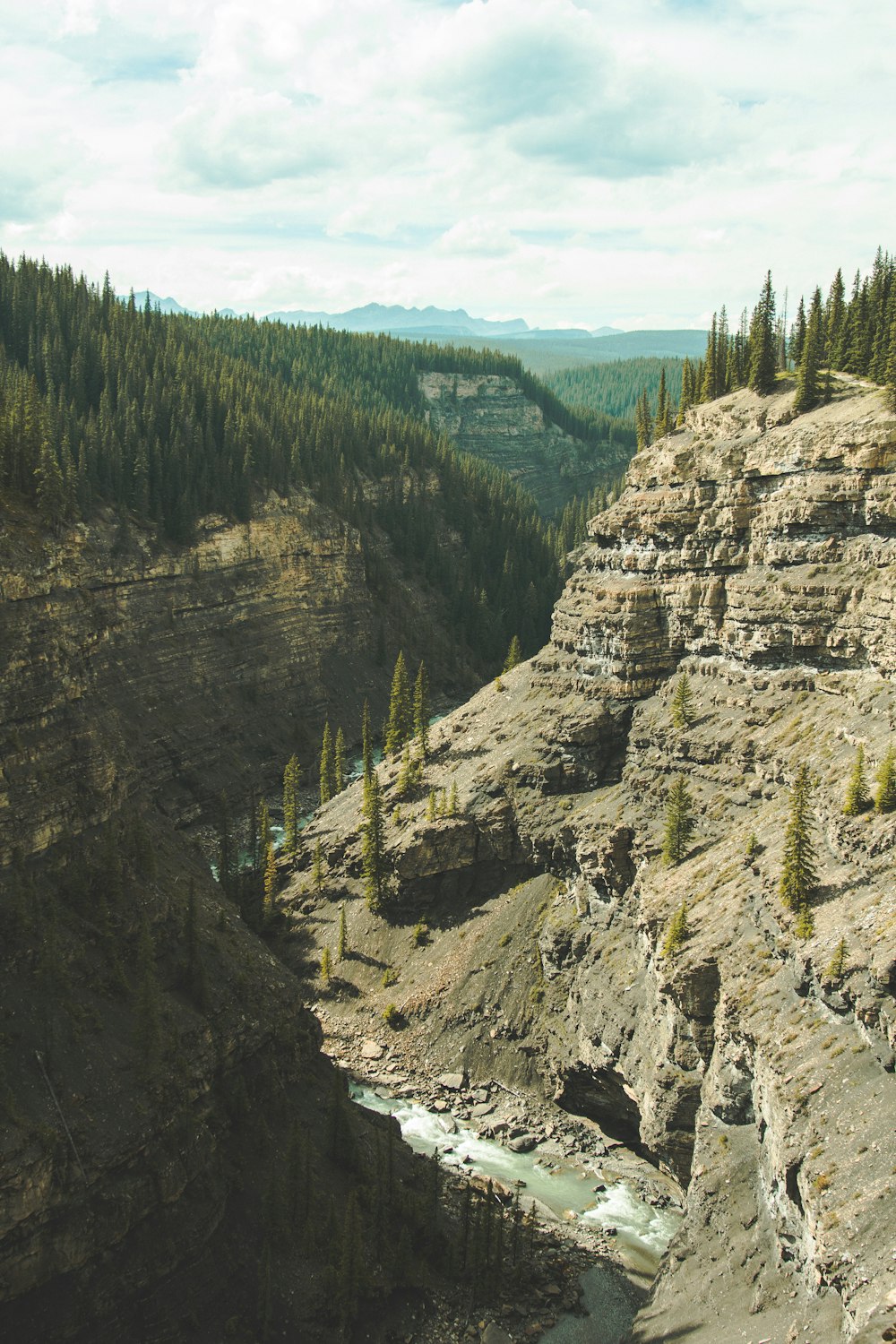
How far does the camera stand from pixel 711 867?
66.6 metres

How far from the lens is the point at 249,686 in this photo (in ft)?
454

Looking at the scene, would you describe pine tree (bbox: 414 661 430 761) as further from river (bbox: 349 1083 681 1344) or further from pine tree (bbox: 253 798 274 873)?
river (bbox: 349 1083 681 1344)

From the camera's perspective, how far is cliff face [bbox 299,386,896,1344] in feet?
145

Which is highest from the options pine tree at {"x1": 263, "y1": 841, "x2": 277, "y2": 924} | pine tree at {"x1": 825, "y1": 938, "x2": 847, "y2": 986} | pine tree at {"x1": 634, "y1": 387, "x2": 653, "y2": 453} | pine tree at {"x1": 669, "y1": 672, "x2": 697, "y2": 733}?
pine tree at {"x1": 634, "y1": 387, "x2": 653, "y2": 453}

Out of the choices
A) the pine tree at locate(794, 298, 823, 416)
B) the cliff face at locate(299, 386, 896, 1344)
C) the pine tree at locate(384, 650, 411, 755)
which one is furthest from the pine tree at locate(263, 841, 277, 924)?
the pine tree at locate(794, 298, 823, 416)

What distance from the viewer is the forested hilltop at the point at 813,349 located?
8462 cm

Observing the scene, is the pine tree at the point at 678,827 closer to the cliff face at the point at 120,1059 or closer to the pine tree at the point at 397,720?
the cliff face at the point at 120,1059

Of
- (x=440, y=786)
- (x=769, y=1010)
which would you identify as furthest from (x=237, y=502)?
(x=769, y=1010)

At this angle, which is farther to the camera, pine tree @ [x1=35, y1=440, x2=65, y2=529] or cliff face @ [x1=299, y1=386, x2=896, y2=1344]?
pine tree @ [x1=35, y1=440, x2=65, y2=529]

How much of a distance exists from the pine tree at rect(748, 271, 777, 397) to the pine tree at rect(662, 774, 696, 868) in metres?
39.6

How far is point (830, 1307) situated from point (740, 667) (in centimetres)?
4733

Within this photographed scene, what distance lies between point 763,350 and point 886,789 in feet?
168

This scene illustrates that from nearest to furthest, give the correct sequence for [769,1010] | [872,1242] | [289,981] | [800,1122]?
[872,1242] < [800,1122] < [769,1010] < [289,981]

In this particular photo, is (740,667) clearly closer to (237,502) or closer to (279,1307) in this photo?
(279,1307)
